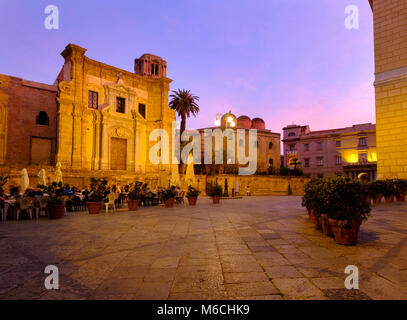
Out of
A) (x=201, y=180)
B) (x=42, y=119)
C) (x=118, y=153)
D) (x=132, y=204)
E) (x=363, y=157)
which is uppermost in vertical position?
(x=42, y=119)

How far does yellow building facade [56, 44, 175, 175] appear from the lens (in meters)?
21.8

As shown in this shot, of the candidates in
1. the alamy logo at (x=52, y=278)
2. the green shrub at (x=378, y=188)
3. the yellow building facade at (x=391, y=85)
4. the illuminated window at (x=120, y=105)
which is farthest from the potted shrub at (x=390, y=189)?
the illuminated window at (x=120, y=105)

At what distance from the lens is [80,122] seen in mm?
22406

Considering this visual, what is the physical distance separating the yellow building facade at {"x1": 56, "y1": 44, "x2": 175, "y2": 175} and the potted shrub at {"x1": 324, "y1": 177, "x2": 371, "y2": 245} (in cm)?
2102

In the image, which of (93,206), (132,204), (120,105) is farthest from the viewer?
(120,105)

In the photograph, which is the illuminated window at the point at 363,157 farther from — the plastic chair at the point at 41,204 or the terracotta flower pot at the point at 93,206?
the plastic chair at the point at 41,204

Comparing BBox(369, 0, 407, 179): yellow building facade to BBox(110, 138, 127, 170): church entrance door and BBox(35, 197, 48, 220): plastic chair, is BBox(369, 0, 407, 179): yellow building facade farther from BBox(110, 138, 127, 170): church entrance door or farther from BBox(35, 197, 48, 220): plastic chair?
BBox(110, 138, 127, 170): church entrance door

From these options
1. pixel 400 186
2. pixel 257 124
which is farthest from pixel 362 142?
pixel 400 186

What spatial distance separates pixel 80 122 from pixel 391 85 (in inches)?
954

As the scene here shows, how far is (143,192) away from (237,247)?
916cm

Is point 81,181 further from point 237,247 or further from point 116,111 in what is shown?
point 237,247

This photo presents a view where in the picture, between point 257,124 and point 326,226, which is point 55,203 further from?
point 257,124

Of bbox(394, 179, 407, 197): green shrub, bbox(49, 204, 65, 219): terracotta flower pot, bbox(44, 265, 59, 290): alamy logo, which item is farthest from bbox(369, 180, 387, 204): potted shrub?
bbox(49, 204, 65, 219): terracotta flower pot
